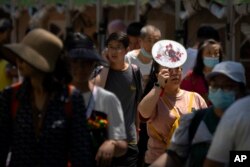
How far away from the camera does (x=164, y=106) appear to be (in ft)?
18.7

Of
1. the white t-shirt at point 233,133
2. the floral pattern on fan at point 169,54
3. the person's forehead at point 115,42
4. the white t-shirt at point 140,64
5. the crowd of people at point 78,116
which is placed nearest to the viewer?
the white t-shirt at point 233,133

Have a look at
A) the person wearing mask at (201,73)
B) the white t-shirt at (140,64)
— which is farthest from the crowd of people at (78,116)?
the white t-shirt at (140,64)

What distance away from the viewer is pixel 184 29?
10234 mm

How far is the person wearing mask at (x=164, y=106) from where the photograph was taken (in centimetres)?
563

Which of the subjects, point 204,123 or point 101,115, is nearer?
point 204,123

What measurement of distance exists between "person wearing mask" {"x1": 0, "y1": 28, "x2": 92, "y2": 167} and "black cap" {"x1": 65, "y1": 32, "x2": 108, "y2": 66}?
12.5 inches

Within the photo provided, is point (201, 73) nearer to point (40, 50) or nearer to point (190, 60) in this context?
point (190, 60)

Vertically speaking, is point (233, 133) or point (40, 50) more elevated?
point (40, 50)

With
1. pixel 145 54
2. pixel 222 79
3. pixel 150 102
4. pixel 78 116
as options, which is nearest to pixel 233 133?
pixel 222 79

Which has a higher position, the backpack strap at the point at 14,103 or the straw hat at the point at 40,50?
the straw hat at the point at 40,50

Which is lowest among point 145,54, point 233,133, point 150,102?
point 150,102

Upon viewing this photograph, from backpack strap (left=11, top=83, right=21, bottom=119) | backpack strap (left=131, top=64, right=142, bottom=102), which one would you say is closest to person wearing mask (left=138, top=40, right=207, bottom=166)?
backpack strap (left=131, top=64, right=142, bottom=102)

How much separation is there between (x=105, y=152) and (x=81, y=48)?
0.70m

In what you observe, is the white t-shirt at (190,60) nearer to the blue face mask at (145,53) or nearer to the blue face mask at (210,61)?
the blue face mask at (145,53)
